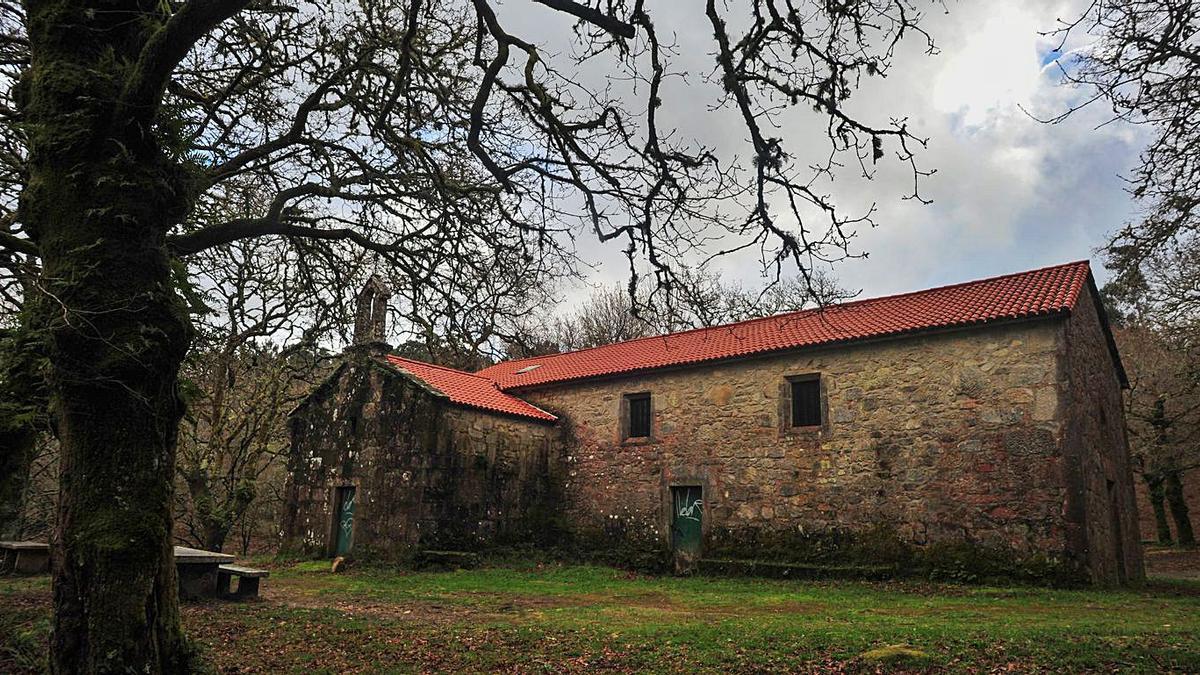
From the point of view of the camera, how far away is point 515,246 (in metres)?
6.73

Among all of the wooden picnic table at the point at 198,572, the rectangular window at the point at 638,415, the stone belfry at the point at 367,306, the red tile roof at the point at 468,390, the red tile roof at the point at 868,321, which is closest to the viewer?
the stone belfry at the point at 367,306

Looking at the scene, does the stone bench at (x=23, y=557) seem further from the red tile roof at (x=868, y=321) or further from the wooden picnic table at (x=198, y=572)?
the red tile roof at (x=868, y=321)

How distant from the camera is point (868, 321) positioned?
1458 centimetres

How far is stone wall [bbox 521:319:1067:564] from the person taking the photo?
11938 mm

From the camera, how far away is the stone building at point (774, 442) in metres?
12.0

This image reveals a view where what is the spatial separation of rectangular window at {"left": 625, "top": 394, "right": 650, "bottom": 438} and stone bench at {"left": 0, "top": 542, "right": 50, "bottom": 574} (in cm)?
1073

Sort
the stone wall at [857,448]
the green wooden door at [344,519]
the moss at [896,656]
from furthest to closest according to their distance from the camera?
1. the green wooden door at [344,519]
2. the stone wall at [857,448]
3. the moss at [896,656]

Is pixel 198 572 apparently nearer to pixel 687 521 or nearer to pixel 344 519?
pixel 344 519

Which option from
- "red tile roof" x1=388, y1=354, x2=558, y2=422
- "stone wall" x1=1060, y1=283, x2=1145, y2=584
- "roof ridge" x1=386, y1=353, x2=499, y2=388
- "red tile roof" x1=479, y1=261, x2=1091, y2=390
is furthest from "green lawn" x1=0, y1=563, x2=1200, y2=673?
"roof ridge" x1=386, y1=353, x2=499, y2=388

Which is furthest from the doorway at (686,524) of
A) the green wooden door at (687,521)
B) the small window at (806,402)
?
the small window at (806,402)

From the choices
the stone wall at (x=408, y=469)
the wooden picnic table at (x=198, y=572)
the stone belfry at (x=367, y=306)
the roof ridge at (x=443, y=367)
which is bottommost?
the wooden picnic table at (x=198, y=572)

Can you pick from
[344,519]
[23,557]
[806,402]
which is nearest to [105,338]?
[23,557]

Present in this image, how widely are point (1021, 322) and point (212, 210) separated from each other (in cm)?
1189

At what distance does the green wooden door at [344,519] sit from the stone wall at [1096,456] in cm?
1352
